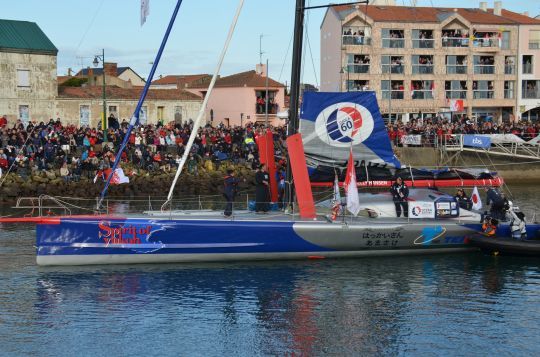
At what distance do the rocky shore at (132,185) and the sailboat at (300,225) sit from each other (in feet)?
45.5

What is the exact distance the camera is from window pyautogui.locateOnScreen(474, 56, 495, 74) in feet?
249

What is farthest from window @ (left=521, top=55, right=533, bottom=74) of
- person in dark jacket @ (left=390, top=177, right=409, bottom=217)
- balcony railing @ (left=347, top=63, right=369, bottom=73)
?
person in dark jacket @ (left=390, top=177, right=409, bottom=217)

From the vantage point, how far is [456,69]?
75.1 m

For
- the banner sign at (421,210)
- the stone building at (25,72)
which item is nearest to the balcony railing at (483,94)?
the stone building at (25,72)

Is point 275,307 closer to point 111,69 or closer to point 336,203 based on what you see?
point 336,203

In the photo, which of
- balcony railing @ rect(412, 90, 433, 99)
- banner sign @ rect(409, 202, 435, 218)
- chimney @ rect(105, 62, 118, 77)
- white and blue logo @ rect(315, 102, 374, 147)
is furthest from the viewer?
chimney @ rect(105, 62, 118, 77)

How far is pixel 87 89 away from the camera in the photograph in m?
62.2

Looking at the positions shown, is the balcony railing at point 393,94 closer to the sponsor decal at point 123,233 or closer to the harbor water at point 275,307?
the harbor water at point 275,307

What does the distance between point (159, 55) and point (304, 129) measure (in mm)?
5284

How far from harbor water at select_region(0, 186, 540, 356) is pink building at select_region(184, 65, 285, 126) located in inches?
2206

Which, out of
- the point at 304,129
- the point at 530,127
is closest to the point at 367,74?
the point at 530,127

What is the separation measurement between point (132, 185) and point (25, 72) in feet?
60.8

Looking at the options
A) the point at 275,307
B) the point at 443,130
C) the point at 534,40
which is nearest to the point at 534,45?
the point at 534,40

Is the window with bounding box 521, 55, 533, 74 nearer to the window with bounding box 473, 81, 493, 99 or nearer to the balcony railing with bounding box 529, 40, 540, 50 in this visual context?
the balcony railing with bounding box 529, 40, 540, 50
